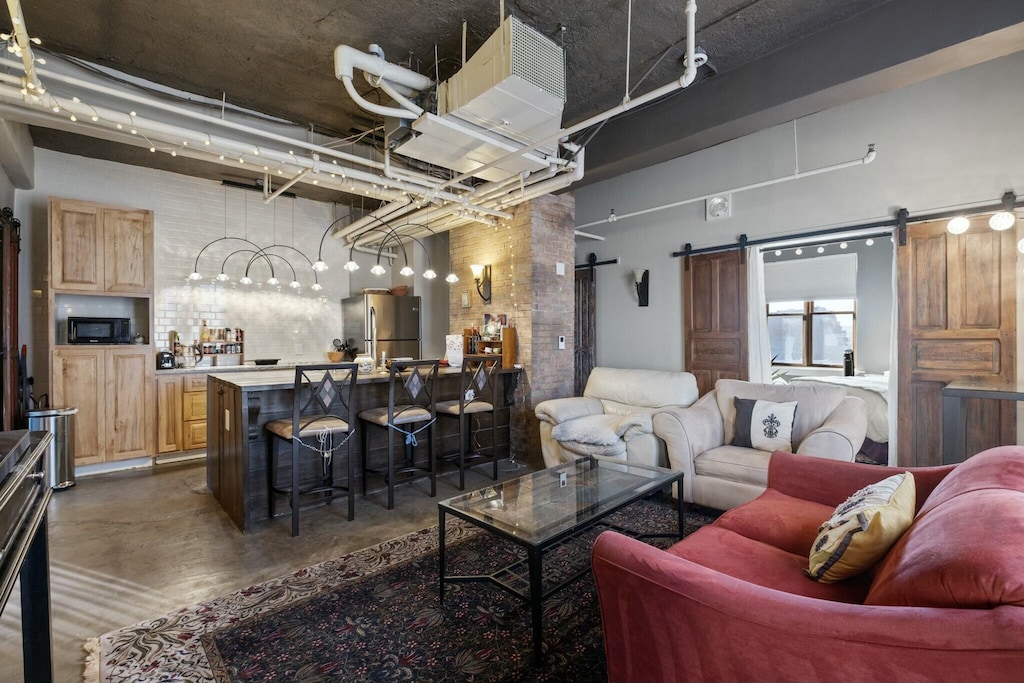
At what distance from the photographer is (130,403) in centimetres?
472

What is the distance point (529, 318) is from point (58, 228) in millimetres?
4502

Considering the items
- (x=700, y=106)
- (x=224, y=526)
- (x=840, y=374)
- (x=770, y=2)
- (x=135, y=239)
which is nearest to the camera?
(x=770, y=2)

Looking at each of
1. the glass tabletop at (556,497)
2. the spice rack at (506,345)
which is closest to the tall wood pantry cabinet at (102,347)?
the spice rack at (506,345)

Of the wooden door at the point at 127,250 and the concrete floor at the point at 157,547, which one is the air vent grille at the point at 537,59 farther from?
the wooden door at the point at 127,250

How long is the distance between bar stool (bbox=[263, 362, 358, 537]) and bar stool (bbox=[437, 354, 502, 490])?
3.03 ft

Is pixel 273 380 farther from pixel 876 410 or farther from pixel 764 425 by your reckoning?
pixel 876 410

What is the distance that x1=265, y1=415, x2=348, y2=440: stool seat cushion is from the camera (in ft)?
10.2

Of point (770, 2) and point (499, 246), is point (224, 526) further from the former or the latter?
point (770, 2)

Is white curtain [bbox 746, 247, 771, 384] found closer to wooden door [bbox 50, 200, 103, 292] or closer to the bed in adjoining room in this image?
the bed in adjoining room

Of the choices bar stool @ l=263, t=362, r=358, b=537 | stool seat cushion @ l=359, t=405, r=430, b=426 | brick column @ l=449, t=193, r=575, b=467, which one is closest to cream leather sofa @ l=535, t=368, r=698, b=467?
brick column @ l=449, t=193, r=575, b=467

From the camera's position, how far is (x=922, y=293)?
3.98 m

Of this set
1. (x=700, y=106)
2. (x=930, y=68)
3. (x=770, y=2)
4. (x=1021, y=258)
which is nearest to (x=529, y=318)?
(x=700, y=106)

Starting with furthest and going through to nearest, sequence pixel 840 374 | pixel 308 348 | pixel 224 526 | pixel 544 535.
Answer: pixel 840 374
pixel 308 348
pixel 224 526
pixel 544 535

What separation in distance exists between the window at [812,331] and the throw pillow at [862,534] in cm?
688
